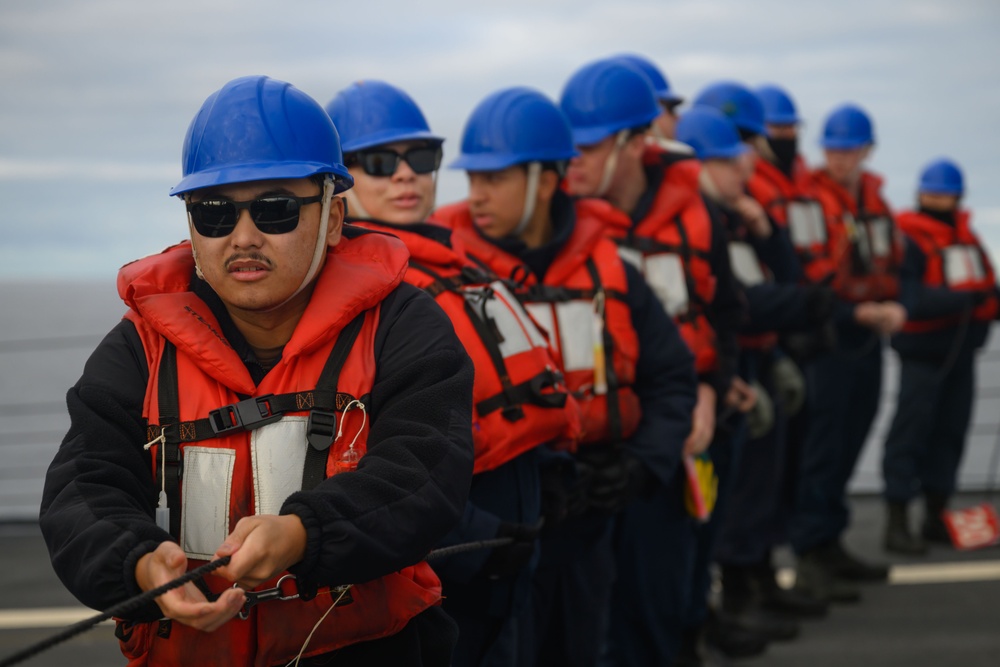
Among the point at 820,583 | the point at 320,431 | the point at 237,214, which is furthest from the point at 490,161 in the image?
the point at 820,583

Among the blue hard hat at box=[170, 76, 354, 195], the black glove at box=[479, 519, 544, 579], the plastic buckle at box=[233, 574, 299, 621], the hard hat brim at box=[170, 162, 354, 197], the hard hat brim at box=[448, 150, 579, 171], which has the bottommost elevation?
the black glove at box=[479, 519, 544, 579]

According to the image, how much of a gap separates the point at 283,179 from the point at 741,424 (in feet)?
13.6

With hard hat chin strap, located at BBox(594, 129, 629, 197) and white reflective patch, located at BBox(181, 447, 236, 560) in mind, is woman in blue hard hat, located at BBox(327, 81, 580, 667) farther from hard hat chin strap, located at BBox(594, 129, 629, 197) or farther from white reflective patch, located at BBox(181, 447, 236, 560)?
hard hat chin strap, located at BBox(594, 129, 629, 197)

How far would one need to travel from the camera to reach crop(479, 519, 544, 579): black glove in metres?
3.64

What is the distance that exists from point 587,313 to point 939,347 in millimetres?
5452

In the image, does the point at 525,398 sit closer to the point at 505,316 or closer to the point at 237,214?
the point at 505,316

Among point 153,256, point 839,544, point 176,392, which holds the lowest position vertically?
point 839,544

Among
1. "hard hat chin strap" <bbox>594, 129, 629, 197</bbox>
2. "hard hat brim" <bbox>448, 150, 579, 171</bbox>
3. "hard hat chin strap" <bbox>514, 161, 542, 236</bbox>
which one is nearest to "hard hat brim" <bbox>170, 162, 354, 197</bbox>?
"hard hat brim" <bbox>448, 150, 579, 171</bbox>

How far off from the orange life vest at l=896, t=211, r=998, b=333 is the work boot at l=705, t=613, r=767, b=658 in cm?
321

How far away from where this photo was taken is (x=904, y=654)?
6.73 m

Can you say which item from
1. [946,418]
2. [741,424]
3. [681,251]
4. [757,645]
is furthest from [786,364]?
[946,418]

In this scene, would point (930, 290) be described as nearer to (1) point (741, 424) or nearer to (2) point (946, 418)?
(2) point (946, 418)

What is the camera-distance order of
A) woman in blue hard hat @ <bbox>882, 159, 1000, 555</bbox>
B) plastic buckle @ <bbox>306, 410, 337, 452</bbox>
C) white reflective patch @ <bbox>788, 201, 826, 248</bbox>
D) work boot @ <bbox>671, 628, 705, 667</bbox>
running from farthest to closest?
woman in blue hard hat @ <bbox>882, 159, 1000, 555</bbox>, white reflective patch @ <bbox>788, 201, 826, 248</bbox>, work boot @ <bbox>671, 628, 705, 667</bbox>, plastic buckle @ <bbox>306, 410, 337, 452</bbox>

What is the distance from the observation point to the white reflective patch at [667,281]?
5383 mm
